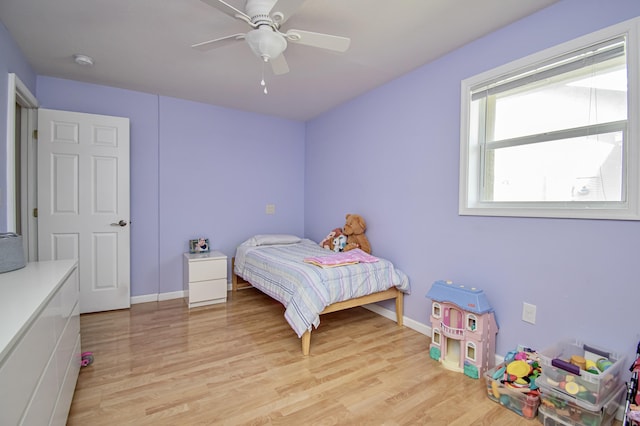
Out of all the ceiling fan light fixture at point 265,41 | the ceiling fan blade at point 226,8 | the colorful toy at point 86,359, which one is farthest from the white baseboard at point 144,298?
the ceiling fan blade at point 226,8

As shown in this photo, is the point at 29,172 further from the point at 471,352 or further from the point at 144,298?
the point at 471,352

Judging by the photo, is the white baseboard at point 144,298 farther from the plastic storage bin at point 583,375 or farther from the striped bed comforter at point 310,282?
the plastic storage bin at point 583,375

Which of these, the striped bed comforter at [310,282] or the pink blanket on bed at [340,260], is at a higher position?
the pink blanket on bed at [340,260]

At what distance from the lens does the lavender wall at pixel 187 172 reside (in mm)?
3486

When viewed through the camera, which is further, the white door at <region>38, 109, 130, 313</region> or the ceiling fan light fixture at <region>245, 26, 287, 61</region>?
the white door at <region>38, 109, 130, 313</region>

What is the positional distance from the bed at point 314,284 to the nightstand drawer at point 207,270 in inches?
11.3

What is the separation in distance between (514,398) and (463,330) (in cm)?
48

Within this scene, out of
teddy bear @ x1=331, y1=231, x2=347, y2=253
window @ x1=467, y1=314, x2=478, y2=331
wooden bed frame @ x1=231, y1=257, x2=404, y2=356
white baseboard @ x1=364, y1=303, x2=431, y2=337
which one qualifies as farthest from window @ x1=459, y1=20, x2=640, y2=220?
teddy bear @ x1=331, y1=231, x2=347, y2=253

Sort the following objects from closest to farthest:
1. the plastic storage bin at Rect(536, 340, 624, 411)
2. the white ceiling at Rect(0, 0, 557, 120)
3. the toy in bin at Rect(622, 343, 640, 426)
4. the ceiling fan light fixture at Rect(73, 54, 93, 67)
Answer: the toy in bin at Rect(622, 343, 640, 426) → the plastic storage bin at Rect(536, 340, 624, 411) → the white ceiling at Rect(0, 0, 557, 120) → the ceiling fan light fixture at Rect(73, 54, 93, 67)

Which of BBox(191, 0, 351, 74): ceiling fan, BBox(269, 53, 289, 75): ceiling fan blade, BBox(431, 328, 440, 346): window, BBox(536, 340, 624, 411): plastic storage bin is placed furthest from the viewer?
BBox(431, 328, 440, 346): window

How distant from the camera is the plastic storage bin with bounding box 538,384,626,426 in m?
1.50

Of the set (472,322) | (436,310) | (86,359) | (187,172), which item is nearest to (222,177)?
(187,172)

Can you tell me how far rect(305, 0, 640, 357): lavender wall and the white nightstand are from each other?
1523 mm

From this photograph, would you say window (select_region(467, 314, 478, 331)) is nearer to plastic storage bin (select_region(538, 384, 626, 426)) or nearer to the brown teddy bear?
plastic storage bin (select_region(538, 384, 626, 426))
